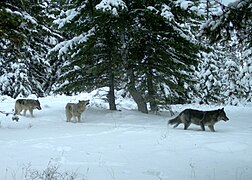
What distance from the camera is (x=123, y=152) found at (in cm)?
869

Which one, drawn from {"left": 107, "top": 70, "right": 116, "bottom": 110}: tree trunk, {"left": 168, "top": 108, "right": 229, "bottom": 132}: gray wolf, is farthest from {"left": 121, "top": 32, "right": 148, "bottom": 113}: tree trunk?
{"left": 168, "top": 108, "right": 229, "bottom": 132}: gray wolf

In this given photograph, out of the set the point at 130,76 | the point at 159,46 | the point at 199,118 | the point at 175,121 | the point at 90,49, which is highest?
the point at 159,46

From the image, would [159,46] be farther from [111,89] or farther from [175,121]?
[175,121]

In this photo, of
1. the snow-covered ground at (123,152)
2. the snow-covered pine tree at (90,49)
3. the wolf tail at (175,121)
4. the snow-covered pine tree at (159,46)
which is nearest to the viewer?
the snow-covered ground at (123,152)

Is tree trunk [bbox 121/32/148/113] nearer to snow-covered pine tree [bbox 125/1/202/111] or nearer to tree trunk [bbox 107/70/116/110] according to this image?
snow-covered pine tree [bbox 125/1/202/111]

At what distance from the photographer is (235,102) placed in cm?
3250

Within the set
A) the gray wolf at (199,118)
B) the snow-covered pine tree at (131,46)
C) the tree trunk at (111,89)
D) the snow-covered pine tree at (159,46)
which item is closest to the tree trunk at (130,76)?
the snow-covered pine tree at (131,46)

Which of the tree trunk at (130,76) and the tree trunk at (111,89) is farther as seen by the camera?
the tree trunk at (111,89)

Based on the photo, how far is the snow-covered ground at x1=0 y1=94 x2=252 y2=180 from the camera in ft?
22.7

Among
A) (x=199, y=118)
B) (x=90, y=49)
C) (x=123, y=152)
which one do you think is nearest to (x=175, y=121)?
(x=199, y=118)

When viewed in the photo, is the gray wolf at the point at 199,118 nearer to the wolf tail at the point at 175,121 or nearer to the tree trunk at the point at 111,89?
the wolf tail at the point at 175,121

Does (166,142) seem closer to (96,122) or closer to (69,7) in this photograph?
(96,122)

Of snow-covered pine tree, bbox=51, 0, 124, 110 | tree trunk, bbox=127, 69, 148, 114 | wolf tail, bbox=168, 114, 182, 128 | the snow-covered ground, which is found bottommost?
the snow-covered ground

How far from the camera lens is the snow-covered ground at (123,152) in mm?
6921
